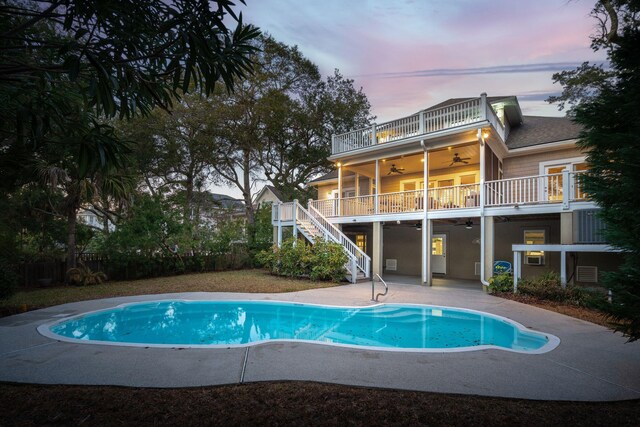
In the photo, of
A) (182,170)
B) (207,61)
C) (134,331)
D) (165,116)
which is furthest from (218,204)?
(207,61)

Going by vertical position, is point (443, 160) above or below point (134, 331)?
above

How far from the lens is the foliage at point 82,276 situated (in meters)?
12.8

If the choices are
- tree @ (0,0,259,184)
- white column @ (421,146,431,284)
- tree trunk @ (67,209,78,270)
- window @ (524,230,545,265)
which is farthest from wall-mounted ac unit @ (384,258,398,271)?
tree @ (0,0,259,184)

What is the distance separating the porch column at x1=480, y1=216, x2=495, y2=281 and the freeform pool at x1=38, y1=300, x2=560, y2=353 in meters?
3.69

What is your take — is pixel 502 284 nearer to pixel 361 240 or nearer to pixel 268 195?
pixel 361 240

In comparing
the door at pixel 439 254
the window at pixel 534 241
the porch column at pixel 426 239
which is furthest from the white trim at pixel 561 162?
the door at pixel 439 254

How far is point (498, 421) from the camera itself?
300 centimetres

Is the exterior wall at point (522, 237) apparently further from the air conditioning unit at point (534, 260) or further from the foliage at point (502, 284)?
the foliage at point (502, 284)

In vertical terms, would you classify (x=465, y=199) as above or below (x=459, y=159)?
below

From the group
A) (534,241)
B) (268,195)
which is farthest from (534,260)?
(268,195)

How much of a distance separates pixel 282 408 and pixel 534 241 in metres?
14.0

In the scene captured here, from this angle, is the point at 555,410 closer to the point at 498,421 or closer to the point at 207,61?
the point at 498,421

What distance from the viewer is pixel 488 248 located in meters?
11.7

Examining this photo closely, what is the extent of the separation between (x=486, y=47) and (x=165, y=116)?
18.1 m
